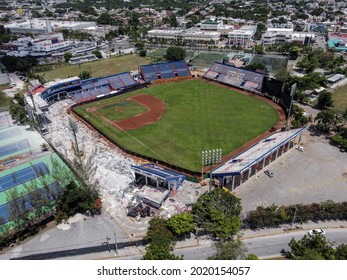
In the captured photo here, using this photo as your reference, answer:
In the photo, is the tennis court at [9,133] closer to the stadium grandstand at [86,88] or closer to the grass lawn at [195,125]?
the grass lawn at [195,125]

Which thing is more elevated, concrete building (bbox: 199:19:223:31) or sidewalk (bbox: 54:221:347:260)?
concrete building (bbox: 199:19:223:31)

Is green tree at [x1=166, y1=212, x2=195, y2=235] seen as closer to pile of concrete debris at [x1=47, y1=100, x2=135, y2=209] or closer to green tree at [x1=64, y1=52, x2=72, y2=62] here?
pile of concrete debris at [x1=47, y1=100, x2=135, y2=209]

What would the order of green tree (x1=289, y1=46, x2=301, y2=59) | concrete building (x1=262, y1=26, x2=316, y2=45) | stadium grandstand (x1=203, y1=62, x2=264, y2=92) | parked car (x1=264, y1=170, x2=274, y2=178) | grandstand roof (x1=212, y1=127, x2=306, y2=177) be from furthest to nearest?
concrete building (x1=262, y1=26, x2=316, y2=45)
green tree (x1=289, y1=46, x2=301, y2=59)
stadium grandstand (x1=203, y1=62, x2=264, y2=92)
parked car (x1=264, y1=170, x2=274, y2=178)
grandstand roof (x1=212, y1=127, x2=306, y2=177)

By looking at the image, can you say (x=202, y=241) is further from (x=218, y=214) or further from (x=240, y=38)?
(x=240, y=38)

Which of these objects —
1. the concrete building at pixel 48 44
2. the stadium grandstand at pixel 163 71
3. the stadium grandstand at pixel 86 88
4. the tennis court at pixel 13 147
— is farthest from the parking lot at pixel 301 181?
the concrete building at pixel 48 44

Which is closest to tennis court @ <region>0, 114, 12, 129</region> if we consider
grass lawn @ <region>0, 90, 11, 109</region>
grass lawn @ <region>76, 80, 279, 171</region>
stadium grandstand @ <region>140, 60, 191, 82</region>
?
grass lawn @ <region>0, 90, 11, 109</region>

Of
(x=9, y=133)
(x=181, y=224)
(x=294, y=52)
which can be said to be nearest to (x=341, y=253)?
(x=181, y=224)

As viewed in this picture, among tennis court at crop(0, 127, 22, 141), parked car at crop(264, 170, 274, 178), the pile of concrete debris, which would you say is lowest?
parked car at crop(264, 170, 274, 178)
